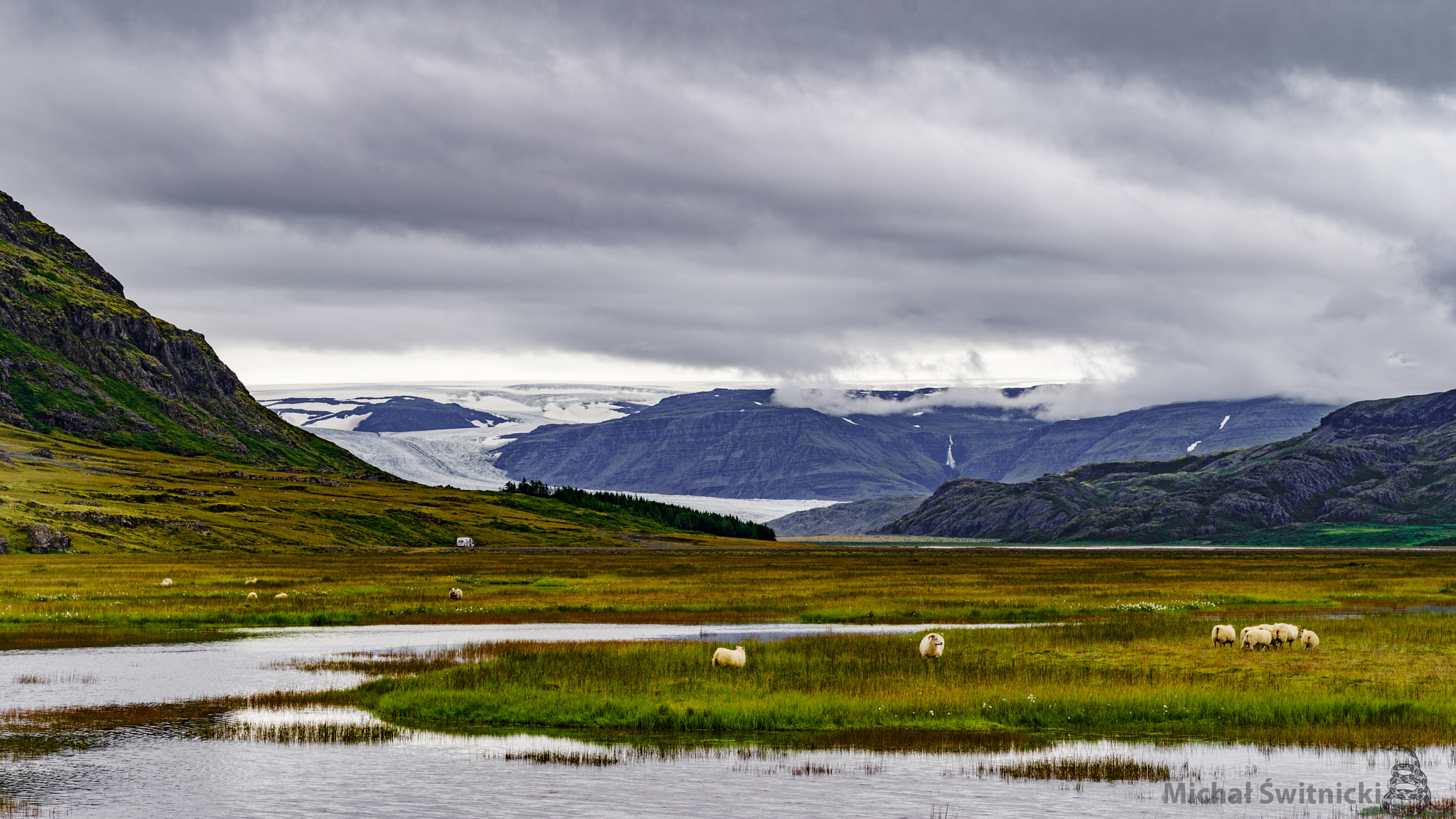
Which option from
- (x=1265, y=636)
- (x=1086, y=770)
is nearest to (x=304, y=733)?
(x=1086, y=770)

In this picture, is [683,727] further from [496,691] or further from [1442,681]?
[1442,681]

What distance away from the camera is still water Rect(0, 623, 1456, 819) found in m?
22.2

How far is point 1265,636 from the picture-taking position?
46.5 m

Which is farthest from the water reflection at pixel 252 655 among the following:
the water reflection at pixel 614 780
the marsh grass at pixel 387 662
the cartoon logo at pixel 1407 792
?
the cartoon logo at pixel 1407 792

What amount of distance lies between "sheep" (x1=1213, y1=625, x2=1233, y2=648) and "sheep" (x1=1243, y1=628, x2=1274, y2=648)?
26.7 inches

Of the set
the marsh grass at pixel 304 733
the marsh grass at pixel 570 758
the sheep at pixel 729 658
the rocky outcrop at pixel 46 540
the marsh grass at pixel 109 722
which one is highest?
the sheep at pixel 729 658

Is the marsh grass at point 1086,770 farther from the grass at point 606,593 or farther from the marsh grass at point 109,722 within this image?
the grass at point 606,593

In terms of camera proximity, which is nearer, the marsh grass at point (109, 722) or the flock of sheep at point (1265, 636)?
the marsh grass at point (109, 722)

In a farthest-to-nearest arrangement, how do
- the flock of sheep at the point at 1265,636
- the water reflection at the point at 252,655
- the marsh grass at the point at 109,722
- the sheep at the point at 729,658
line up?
1. the flock of sheep at the point at 1265,636
2. the sheep at the point at 729,658
3. the water reflection at the point at 252,655
4. the marsh grass at the point at 109,722

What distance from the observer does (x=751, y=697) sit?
34.6 m

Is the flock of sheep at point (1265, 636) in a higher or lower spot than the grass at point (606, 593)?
higher

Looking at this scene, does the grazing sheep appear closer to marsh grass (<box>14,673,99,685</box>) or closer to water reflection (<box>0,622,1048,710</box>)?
water reflection (<box>0,622,1048,710</box>)

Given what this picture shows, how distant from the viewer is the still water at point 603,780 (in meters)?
22.2

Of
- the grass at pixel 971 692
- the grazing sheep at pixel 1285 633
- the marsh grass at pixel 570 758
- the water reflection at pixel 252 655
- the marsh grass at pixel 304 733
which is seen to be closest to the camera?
the marsh grass at pixel 570 758
